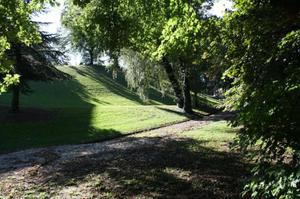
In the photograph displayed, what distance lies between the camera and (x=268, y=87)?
17.8ft

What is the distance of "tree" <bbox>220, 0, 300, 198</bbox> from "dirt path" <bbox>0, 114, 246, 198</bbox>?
366 cm

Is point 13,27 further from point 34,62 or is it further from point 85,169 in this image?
point 34,62

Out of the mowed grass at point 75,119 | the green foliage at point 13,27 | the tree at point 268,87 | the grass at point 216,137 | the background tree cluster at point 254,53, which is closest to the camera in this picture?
the tree at point 268,87

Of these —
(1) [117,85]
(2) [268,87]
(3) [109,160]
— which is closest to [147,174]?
(3) [109,160]

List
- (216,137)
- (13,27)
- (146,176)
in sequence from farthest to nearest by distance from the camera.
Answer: (216,137) < (146,176) < (13,27)

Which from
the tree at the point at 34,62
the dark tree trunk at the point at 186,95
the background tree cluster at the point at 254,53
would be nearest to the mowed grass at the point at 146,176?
the background tree cluster at the point at 254,53

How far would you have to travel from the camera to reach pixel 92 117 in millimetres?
29828

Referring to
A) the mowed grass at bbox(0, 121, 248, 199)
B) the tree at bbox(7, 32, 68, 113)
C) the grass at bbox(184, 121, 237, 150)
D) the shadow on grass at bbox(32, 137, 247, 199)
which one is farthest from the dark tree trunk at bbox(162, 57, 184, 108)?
the mowed grass at bbox(0, 121, 248, 199)

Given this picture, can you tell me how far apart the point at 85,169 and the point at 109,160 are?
135 centimetres

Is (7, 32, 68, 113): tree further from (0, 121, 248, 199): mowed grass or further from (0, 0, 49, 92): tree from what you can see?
(0, 0, 49, 92): tree

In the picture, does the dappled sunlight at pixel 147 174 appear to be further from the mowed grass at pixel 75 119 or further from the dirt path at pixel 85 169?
the mowed grass at pixel 75 119

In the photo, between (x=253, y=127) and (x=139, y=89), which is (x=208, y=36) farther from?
(x=139, y=89)

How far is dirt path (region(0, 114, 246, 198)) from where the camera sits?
1052cm

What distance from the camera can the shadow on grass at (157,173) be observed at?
396 inches
